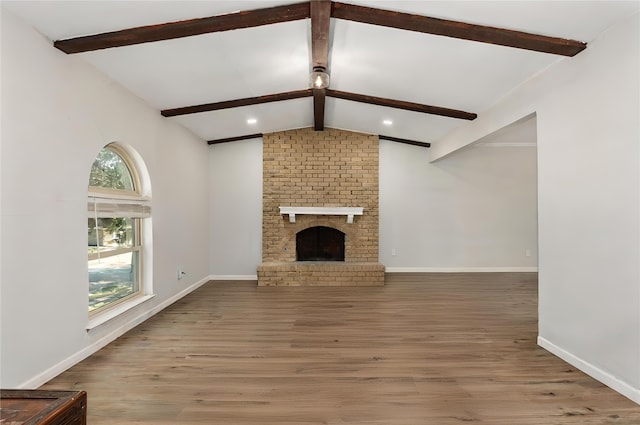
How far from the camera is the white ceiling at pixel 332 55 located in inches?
90.8

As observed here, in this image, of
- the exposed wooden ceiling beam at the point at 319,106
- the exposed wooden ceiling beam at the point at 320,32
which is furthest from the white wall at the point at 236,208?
the exposed wooden ceiling beam at the point at 320,32

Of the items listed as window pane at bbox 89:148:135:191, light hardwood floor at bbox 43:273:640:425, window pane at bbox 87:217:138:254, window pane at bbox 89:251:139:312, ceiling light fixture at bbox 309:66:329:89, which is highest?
ceiling light fixture at bbox 309:66:329:89

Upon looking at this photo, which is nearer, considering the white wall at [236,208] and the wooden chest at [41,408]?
the wooden chest at [41,408]

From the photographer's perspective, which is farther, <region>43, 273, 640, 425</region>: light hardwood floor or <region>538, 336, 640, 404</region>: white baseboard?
<region>538, 336, 640, 404</region>: white baseboard

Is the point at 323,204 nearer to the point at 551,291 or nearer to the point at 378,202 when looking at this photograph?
the point at 378,202

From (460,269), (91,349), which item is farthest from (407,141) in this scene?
(91,349)

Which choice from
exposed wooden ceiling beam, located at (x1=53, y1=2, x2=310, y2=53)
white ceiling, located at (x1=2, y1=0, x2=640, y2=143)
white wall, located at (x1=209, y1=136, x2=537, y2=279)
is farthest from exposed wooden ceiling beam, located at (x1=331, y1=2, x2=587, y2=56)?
white wall, located at (x1=209, y1=136, x2=537, y2=279)

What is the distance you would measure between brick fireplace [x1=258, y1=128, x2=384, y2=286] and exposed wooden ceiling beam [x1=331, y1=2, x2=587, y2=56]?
400 cm

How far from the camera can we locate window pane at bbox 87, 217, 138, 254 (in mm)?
3238

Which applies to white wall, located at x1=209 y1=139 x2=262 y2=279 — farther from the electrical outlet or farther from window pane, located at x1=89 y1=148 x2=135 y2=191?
window pane, located at x1=89 y1=148 x2=135 y2=191

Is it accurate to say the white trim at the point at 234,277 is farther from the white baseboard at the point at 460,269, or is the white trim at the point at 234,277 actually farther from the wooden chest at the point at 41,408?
the wooden chest at the point at 41,408

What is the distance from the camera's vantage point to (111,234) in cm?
360

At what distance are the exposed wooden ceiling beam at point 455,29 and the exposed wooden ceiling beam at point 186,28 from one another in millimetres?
377

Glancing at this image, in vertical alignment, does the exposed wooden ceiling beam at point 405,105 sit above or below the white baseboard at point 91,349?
above
